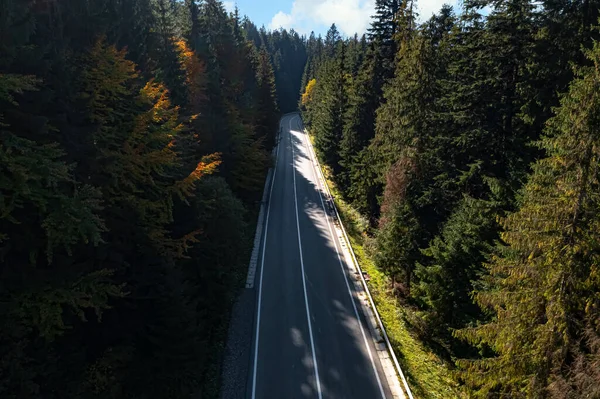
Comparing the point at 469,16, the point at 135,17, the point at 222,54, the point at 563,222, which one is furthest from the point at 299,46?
the point at 563,222

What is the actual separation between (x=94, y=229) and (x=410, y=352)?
1570cm

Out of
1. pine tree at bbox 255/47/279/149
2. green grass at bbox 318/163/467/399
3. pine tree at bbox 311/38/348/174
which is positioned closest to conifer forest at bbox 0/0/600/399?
green grass at bbox 318/163/467/399

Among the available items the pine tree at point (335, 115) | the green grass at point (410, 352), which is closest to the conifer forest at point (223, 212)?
the green grass at point (410, 352)

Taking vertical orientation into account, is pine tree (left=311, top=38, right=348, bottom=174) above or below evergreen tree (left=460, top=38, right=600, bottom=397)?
above

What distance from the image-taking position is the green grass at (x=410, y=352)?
16422 mm

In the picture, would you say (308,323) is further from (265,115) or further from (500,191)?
(265,115)

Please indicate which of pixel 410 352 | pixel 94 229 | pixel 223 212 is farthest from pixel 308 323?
pixel 94 229

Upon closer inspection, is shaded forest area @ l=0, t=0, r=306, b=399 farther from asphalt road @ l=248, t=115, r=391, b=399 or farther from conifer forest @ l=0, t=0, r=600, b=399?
asphalt road @ l=248, t=115, r=391, b=399

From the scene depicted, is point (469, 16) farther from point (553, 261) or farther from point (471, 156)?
point (553, 261)

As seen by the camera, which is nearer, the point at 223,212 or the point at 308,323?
the point at 223,212

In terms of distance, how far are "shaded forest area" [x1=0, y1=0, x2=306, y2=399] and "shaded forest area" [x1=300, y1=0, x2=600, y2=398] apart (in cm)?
1010

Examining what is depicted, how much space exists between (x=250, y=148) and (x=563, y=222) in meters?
29.1

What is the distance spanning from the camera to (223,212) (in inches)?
800

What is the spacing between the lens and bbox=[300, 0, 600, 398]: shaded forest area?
30.5 feet
